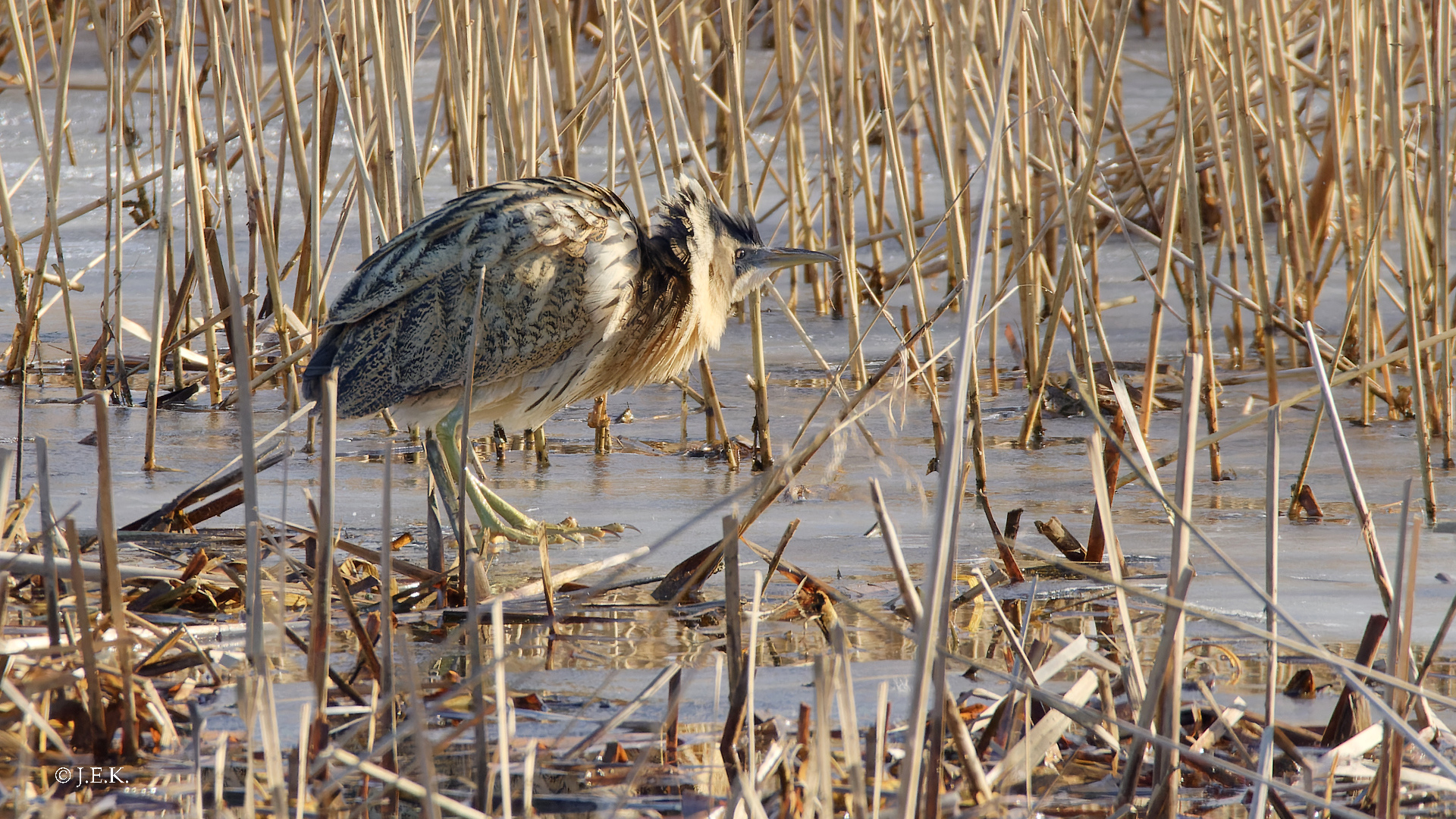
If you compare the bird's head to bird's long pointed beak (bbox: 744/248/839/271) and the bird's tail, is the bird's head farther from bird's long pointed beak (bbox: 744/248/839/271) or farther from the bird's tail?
the bird's tail

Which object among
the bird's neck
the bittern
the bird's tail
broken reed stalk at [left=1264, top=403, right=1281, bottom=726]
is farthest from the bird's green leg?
broken reed stalk at [left=1264, top=403, right=1281, bottom=726]

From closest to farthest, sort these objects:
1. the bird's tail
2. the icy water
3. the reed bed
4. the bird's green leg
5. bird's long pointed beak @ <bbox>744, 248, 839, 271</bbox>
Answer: the reed bed → the icy water → the bird's green leg → the bird's tail → bird's long pointed beak @ <bbox>744, 248, 839, 271</bbox>

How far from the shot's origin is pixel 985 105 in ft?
18.4

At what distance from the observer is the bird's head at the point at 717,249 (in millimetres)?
3777

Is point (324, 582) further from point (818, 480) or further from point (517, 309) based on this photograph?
point (818, 480)

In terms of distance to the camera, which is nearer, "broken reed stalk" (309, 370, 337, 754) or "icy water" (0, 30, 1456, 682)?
"broken reed stalk" (309, 370, 337, 754)

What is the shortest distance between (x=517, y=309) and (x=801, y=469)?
46.7 inches

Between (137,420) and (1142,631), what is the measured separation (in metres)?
3.15

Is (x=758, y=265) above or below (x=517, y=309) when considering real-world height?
above

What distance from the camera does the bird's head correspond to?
12.4 ft

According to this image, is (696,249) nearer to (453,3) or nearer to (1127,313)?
(453,3)

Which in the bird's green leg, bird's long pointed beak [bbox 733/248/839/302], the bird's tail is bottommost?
the bird's green leg

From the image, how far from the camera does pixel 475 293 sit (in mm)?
3504

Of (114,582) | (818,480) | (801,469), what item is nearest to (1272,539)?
(801,469)
